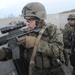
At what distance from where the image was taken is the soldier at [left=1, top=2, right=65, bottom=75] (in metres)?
2.99

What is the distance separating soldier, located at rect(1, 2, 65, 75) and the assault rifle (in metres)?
0.07

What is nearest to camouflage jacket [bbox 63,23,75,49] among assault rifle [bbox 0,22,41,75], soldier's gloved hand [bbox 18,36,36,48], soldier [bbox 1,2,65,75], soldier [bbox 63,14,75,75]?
soldier [bbox 63,14,75,75]

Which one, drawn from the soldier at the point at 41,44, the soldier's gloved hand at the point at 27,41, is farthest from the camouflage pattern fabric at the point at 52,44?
the soldier's gloved hand at the point at 27,41

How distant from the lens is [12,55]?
120 inches

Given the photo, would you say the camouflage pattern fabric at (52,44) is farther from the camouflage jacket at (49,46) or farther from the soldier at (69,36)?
the soldier at (69,36)

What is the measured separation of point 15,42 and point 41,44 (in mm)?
293

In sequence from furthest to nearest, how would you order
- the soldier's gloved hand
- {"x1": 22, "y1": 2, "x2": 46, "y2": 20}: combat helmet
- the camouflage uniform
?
{"x1": 22, "y1": 2, "x2": 46, "y2": 20}: combat helmet → the camouflage uniform → the soldier's gloved hand

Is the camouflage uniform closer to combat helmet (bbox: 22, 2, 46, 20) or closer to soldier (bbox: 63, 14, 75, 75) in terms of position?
combat helmet (bbox: 22, 2, 46, 20)

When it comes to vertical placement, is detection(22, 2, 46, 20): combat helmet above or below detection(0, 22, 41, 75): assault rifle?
above

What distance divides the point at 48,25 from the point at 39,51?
0.35 meters

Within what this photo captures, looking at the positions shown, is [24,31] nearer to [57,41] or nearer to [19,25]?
[19,25]

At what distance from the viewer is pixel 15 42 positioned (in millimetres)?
2939

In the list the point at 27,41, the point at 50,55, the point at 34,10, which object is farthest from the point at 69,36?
the point at 27,41

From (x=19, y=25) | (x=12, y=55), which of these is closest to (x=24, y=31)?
(x=19, y=25)
